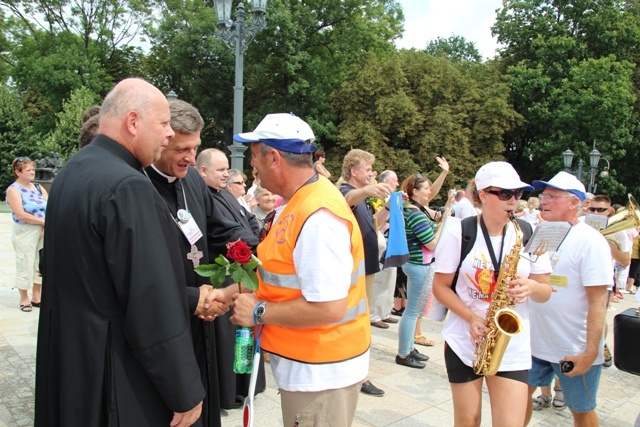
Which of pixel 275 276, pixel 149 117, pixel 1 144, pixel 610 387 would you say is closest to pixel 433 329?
pixel 610 387

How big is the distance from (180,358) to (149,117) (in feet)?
3.18

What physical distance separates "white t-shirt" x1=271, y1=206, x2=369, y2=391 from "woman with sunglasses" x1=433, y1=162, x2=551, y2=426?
1019mm

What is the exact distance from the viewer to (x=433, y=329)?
730cm

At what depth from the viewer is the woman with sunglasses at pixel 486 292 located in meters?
2.89

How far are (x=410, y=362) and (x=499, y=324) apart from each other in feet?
9.54

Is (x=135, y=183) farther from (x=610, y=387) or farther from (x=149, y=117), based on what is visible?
(x=610, y=387)

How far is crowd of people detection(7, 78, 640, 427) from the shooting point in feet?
6.22

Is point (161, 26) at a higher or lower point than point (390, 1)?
lower

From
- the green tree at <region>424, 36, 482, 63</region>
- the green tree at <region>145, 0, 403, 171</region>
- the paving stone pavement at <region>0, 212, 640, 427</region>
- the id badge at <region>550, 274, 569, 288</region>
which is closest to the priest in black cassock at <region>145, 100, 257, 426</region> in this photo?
the paving stone pavement at <region>0, 212, 640, 427</region>


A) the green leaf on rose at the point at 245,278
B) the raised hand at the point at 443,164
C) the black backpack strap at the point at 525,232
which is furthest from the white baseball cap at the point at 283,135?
the raised hand at the point at 443,164

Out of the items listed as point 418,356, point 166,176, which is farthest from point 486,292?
point 418,356

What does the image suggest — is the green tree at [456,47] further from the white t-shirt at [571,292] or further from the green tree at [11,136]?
the white t-shirt at [571,292]

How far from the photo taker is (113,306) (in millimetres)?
1924

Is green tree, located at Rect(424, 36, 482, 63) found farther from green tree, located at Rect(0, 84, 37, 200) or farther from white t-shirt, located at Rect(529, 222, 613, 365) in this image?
white t-shirt, located at Rect(529, 222, 613, 365)
